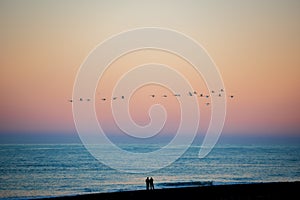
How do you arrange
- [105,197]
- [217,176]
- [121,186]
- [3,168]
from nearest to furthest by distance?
1. [105,197]
2. [121,186]
3. [217,176]
4. [3,168]

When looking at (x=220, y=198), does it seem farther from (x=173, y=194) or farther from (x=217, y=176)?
(x=217, y=176)

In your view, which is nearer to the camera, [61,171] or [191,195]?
[191,195]

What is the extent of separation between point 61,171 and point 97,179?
14.4 meters

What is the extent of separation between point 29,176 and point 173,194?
54.3 metres

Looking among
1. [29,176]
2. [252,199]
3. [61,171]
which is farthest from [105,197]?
[61,171]

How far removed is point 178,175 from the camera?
7738 cm

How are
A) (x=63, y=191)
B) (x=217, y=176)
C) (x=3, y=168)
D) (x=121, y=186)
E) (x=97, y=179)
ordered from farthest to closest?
(x=3, y=168)
(x=217, y=176)
(x=97, y=179)
(x=121, y=186)
(x=63, y=191)

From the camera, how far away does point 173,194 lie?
2230 cm

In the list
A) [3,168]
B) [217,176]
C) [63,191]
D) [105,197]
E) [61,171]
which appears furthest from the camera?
[3,168]

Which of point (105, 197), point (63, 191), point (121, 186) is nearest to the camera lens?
point (105, 197)

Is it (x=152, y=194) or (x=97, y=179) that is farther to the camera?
(x=97, y=179)

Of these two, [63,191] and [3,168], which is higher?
[3,168]

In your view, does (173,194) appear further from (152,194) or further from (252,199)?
(252,199)

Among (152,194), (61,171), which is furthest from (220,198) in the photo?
(61,171)
